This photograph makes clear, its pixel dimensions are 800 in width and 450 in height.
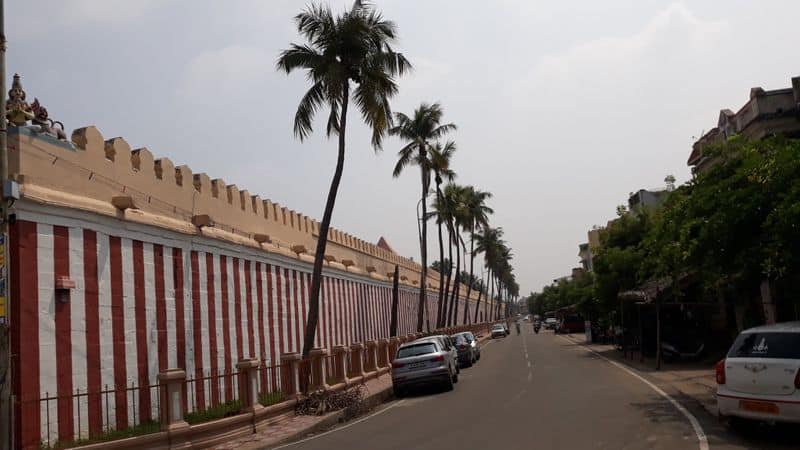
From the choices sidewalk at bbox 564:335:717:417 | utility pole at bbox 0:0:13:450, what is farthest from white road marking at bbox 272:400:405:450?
sidewalk at bbox 564:335:717:417

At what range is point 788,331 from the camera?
10.1 metres

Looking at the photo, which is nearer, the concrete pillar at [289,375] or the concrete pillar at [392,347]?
the concrete pillar at [289,375]

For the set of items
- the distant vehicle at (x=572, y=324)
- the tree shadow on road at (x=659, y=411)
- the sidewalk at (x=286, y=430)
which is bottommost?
the distant vehicle at (x=572, y=324)

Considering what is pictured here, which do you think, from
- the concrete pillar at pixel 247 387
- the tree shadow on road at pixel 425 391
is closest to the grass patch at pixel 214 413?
the concrete pillar at pixel 247 387

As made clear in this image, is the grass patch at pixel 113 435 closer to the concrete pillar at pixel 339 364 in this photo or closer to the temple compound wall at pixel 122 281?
the temple compound wall at pixel 122 281

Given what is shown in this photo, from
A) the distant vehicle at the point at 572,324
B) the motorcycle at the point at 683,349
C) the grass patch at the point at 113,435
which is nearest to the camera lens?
the grass patch at the point at 113,435

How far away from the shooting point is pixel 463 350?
1256 inches

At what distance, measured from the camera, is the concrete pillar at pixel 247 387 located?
1462 cm

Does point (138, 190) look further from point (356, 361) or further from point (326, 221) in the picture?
point (356, 361)

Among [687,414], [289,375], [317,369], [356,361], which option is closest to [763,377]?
[687,414]

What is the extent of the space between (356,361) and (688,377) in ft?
33.8

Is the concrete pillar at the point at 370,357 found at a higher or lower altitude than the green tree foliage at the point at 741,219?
lower

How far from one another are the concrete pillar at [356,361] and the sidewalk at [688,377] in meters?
9.16

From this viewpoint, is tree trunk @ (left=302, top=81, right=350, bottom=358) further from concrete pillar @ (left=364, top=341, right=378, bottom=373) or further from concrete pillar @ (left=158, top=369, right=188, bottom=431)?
concrete pillar @ (left=158, top=369, right=188, bottom=431)
